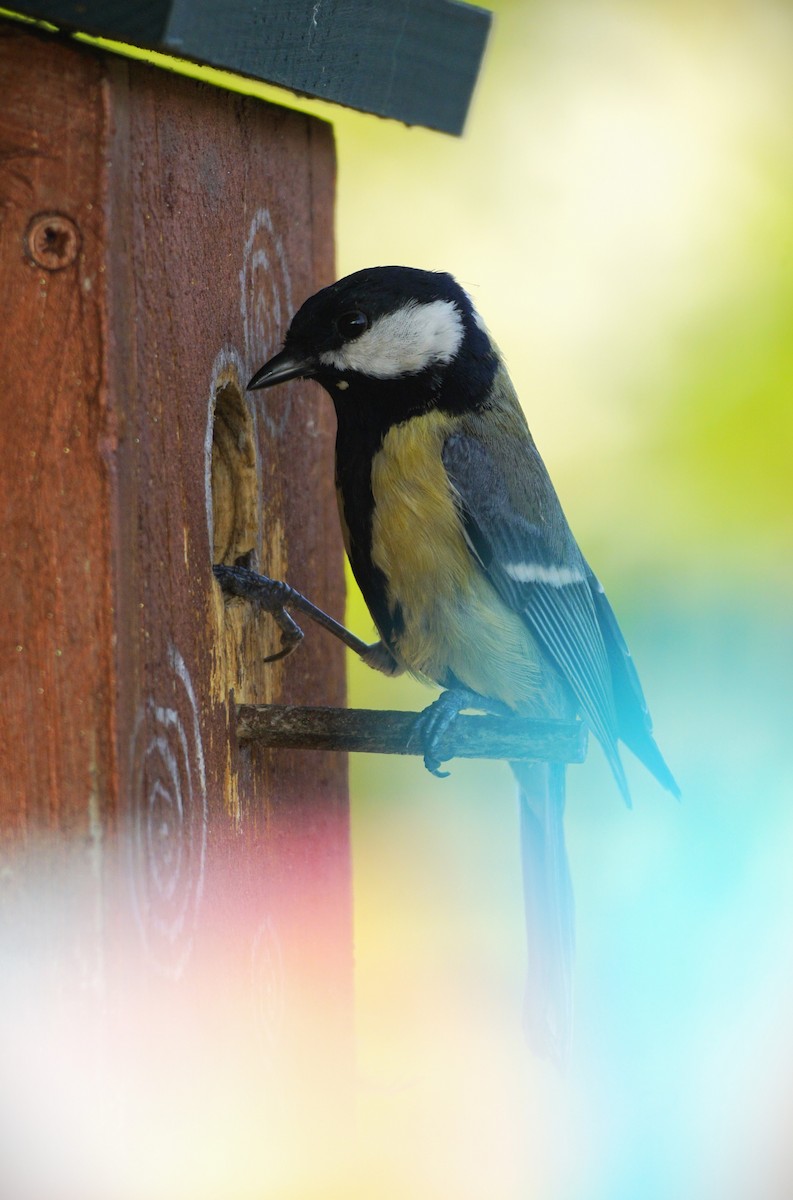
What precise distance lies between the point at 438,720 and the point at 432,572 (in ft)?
0.63

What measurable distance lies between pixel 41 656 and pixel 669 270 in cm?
224

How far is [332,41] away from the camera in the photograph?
5.46 feet

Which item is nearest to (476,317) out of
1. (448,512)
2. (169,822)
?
(448,512)

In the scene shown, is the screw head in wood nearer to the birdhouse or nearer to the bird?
the birdhouse

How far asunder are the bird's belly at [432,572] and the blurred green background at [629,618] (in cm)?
88

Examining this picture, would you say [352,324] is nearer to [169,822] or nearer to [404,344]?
[404,344]

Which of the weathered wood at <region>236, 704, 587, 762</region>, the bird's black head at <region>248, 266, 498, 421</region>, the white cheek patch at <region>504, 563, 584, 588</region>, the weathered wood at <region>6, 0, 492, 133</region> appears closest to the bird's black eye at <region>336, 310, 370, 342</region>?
the bird's black head at <region>248, 266, 498, 421</region>

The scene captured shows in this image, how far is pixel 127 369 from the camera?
1372mm

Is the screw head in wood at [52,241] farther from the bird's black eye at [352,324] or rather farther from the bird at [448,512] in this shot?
the bird's black eye at [352,324]

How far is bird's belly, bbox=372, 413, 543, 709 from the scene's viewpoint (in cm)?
185

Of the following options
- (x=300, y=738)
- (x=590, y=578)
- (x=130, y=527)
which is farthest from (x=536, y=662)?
(x=130, y=527)

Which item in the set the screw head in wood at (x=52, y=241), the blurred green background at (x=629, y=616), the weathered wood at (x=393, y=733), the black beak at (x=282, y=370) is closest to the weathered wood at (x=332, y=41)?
the screw head in wood at (x=52, y=241)

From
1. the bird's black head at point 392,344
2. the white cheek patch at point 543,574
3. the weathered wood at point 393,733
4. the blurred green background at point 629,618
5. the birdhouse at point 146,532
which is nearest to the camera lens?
the birdhouse at point 146,532

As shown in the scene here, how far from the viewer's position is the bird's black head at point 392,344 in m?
1.81
